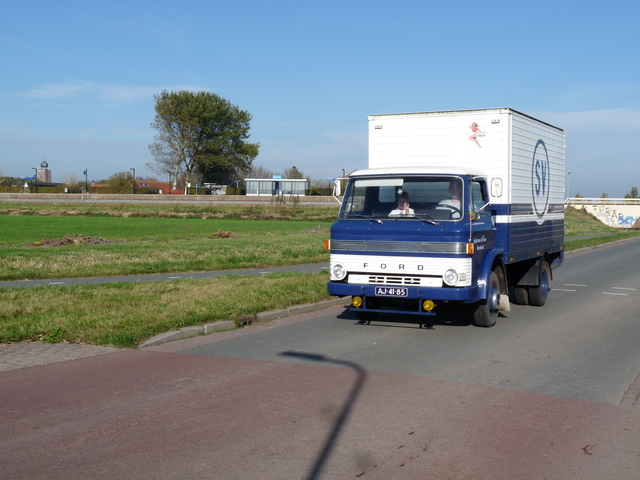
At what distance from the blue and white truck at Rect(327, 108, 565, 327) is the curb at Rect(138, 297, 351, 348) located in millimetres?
1137

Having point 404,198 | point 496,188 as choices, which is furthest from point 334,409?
point 496,188

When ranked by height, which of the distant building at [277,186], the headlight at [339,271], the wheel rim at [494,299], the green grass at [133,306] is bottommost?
the green grass at [133,306]

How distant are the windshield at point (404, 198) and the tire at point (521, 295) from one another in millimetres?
4211

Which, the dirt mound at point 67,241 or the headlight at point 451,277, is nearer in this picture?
the headlight at point 451,277

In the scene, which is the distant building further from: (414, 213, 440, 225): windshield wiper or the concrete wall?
(414, 213, 440, 225): windshield wiper

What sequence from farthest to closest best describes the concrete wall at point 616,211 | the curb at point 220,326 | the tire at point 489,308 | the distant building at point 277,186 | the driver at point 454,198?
1. the distant building at point 277,186
2. the concrete wall at point 616,211
3. the tire at point 489,308
4. the driver at point 454,198
5. the curb at point 220,326

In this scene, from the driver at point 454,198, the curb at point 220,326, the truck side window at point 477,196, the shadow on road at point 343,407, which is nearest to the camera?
the shadow on road at point 343,407

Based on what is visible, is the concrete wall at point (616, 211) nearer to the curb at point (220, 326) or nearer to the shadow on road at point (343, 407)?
the curb at point (220, 326)

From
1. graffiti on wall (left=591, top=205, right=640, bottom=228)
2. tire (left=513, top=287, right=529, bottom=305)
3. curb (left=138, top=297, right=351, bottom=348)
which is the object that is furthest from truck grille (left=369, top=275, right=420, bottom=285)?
graffiti on wall (left=591, top=205, right=640, bottom=228)

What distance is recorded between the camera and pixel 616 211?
8075 centimetres

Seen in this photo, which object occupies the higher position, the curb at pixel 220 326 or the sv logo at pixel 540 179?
the sv logo at pixel 540 179

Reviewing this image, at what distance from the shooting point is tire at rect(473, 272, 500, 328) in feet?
33.3

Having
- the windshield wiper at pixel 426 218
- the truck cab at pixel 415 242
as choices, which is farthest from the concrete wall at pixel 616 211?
the windshield wiper at pixel 426 218

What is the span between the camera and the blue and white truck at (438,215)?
9422 mm
